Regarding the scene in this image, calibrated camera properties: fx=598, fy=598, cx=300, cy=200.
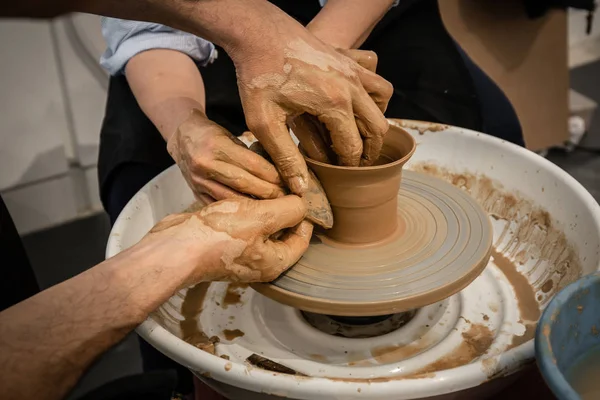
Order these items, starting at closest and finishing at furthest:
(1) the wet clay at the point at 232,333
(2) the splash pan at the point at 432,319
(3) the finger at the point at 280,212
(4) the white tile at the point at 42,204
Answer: (2) the splash pan at the point at 432,319 < (3) the finger at the point at 280,212 < (1) the wet clay at the point at 232,333 < (4) the white tile at the point at 42,204

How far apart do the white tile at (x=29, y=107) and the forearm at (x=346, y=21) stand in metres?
1.29

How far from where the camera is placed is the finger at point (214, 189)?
0.99 m

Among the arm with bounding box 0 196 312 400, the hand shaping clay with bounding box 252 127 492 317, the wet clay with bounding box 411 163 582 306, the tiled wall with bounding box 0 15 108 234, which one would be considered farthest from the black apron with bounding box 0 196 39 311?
the tiled wall with bounding box 0 15 108 234

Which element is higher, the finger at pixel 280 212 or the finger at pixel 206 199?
the finger at pixel 280 212

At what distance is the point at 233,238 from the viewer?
2.98 ft

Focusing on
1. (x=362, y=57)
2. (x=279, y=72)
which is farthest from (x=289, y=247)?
(x=362, y=57)

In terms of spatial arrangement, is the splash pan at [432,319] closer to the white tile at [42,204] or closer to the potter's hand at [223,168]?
the potter's hand at [223,168]

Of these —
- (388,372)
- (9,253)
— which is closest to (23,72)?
(9,253)

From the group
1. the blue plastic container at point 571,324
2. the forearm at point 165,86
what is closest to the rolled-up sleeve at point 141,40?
the forearm at point 165,86

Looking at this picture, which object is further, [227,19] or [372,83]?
[372,83]

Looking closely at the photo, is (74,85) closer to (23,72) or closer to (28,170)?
(23,72)

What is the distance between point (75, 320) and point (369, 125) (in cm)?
55

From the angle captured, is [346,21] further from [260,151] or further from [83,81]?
[83,81]

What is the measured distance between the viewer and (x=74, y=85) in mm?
2443
